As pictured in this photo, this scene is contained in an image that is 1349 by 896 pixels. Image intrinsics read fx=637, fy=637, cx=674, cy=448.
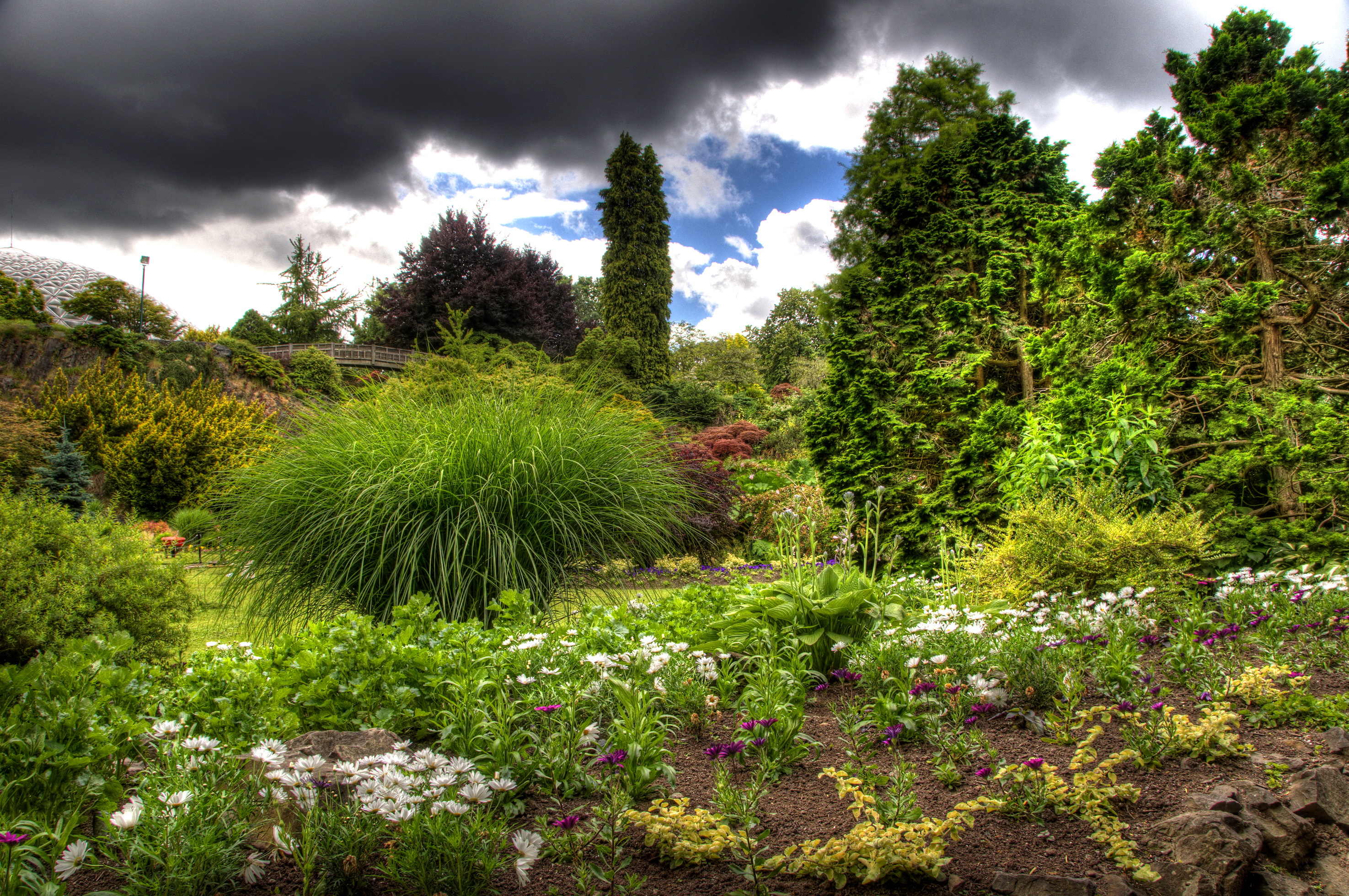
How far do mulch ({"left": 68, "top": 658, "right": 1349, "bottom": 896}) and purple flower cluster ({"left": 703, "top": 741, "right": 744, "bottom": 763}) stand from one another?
3.1 inches

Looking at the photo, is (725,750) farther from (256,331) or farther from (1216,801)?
(256,331)

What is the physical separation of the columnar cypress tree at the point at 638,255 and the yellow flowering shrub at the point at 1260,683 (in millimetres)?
19926

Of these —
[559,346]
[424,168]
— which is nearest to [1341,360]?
[424,168]

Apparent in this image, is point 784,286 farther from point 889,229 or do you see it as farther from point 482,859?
point 482,859

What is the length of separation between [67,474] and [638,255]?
644 inches

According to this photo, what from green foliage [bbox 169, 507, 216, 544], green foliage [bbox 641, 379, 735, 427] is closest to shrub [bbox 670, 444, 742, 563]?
green foliage [bbox 169, 507, 216, 544]

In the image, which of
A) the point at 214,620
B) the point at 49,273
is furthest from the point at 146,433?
the point at 49,273

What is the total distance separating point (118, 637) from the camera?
1.62 metres

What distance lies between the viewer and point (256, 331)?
25.2 metres

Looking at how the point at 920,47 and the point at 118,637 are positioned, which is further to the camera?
the point at 920,47

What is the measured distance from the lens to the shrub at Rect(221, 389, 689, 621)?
3.05 m

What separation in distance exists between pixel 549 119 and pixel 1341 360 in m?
6.20

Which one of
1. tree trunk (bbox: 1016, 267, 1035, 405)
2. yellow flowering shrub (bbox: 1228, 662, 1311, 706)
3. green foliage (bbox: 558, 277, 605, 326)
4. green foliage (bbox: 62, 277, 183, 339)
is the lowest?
yellow flowering shrub (bbox: 1228, 662, 1311, 706)

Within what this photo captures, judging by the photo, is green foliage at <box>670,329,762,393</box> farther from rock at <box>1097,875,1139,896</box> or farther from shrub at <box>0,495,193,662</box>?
rock at <box>1097,875,1139,896</box>
